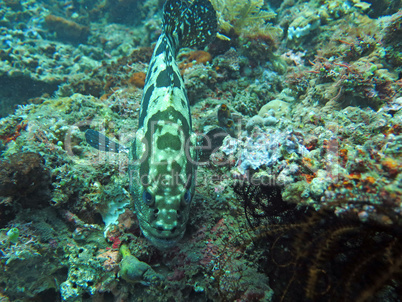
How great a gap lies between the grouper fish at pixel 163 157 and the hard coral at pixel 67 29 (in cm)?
1216

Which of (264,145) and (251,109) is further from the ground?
(251,109)

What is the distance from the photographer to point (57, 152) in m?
3.95

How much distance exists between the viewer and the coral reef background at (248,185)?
6.35ft

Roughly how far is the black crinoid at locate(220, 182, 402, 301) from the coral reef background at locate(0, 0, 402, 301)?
0.01 m

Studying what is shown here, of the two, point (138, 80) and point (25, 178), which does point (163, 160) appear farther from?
point (138, 80)

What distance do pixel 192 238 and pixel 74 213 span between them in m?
2.19

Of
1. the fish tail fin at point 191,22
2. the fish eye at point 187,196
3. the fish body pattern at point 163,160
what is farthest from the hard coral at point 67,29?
the fish eye at point 187,196

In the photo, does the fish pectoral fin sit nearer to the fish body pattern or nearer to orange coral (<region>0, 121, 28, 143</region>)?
the fish body pattern

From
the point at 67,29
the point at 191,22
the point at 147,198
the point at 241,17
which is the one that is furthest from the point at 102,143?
the point at 67,29

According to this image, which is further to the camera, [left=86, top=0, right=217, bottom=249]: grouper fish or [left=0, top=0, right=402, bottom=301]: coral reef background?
[left=86, top=0, right=217, bottom=249]: grouper fish

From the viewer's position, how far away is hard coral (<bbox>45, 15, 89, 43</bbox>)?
43.3 feet

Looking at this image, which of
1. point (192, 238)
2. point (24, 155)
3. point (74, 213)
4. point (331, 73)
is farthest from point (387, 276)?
point (24, 155)

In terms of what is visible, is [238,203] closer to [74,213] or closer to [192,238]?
[192,238]

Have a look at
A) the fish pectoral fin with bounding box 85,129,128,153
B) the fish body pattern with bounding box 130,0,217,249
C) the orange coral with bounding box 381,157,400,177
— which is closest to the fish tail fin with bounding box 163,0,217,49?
the fish body pattern with bounding box 130,0,217,249
